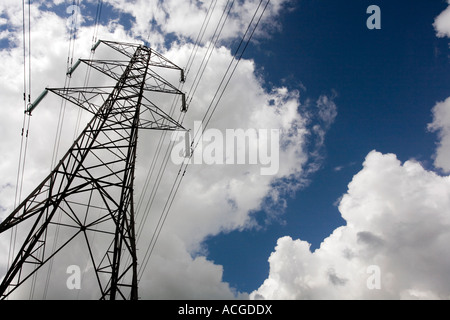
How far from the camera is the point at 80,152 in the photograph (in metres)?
10.2

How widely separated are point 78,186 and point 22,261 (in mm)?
2827

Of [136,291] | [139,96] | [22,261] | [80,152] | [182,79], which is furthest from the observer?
[182,79]
